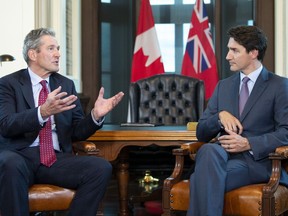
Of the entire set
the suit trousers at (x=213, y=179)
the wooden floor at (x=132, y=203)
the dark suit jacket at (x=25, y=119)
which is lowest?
the wooden floor at (x=132, y=203)

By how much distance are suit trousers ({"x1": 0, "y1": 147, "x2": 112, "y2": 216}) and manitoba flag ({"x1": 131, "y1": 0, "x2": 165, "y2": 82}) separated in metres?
3.13

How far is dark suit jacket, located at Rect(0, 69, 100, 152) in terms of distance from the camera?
10.5 ft

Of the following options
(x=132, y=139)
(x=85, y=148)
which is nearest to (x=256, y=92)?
(x=132, y=139)

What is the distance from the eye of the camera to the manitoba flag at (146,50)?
6.44 meters

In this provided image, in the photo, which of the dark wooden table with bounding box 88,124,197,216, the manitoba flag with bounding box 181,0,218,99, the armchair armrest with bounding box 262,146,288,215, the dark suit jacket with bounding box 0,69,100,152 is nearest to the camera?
the armchair armrest with bounding box 262,146,288,215

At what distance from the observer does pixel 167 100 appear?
496cm

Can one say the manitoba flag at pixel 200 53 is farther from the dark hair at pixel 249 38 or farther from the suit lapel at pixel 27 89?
the suit lapel at pixel 27 89

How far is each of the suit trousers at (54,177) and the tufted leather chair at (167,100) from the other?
161cm

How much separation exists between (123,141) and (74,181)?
0.60 metres

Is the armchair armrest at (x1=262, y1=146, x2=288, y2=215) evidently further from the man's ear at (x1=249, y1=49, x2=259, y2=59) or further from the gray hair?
the gray hair

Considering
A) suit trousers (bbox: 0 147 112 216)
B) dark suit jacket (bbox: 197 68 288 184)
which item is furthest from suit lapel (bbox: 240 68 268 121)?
suit trousers (bbox: 0 147 112 216)

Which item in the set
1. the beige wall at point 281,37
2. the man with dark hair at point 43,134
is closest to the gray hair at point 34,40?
the man with dark hair at point 43,134

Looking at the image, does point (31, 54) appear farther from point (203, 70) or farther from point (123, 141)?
point (203, 70)

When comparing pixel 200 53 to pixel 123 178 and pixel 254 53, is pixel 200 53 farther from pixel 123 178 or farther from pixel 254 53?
pixel 254 53
